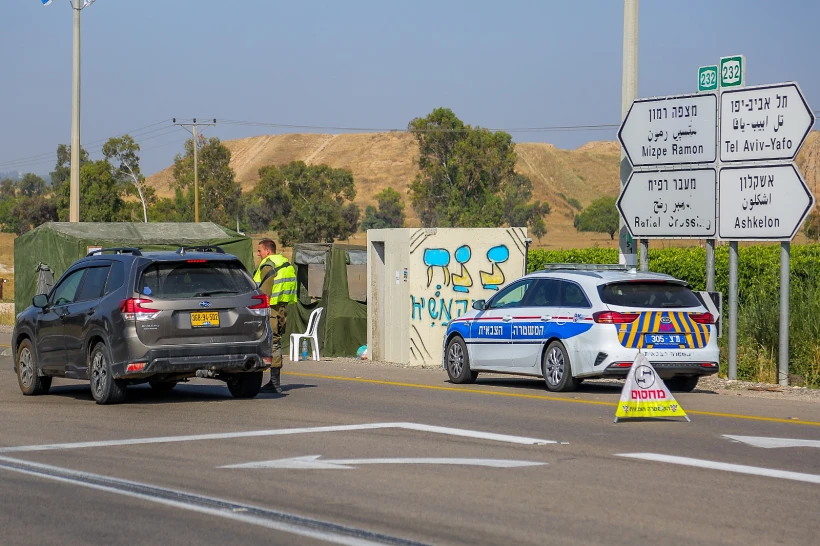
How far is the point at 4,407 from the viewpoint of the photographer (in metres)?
13.9

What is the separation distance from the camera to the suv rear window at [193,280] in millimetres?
13633

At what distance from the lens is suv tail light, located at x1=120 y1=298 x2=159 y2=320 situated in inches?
527

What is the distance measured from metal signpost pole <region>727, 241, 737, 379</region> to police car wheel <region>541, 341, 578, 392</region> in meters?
3.39

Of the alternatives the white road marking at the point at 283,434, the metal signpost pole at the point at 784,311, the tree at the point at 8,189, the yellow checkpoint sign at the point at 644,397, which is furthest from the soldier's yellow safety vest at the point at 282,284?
the tree at the point at 8,189

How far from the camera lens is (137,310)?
13.4m

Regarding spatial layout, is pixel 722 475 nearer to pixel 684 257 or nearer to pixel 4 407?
pixel 4 407

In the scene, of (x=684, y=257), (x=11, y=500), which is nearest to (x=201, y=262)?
(x=11, y=500)

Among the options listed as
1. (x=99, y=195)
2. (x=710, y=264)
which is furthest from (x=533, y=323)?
(x=99, y=195)

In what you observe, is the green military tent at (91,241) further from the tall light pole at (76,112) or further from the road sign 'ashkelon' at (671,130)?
the road sign 'ashkelon' at (671,130)

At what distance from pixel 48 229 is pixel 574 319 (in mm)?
16056

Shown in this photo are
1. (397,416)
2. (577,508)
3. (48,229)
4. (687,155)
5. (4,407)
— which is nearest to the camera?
(577,508)

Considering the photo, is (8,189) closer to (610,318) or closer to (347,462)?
(610,318)

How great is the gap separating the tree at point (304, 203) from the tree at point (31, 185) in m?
85.1

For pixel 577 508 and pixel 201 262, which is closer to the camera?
pixel 577 508
